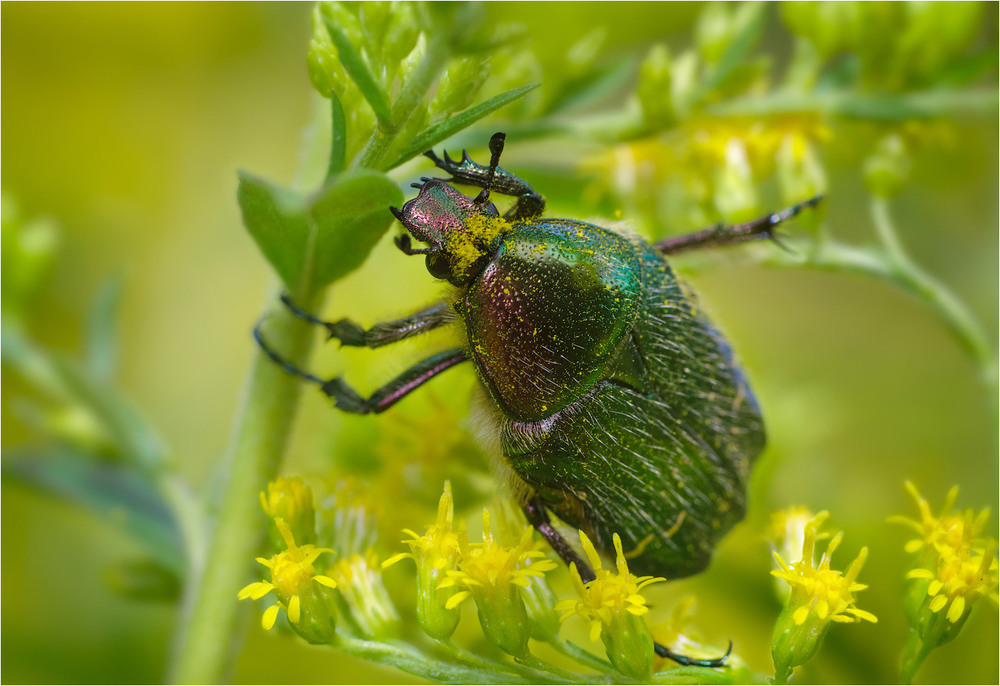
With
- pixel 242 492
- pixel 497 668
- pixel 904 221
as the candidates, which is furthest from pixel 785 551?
pixel 904 221

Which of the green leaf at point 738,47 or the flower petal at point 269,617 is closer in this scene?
the flower petal at point 269,617

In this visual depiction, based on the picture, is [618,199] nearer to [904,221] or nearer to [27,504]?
[904,221]

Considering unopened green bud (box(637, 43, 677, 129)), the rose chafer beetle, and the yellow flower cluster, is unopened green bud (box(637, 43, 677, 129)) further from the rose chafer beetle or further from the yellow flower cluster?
the yellow flower cluster

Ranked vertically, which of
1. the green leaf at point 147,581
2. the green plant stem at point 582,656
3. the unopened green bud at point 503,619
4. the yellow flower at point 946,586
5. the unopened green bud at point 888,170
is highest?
the unopened green bud at point 888,170

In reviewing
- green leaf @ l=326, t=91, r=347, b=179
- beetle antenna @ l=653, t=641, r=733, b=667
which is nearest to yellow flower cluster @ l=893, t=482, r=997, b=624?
beetle antenna @ l=653, t=641, r=733, b=667

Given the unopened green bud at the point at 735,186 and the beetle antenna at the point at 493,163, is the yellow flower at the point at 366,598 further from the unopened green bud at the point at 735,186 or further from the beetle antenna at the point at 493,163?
the unopened green bud at the point at 735,186

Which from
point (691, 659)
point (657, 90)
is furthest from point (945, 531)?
point (657, 90)

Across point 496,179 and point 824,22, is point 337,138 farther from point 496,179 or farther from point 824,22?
point 824,22

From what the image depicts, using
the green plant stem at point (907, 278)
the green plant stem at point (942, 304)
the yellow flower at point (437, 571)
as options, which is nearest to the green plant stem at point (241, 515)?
the yellow flower at point (437, 571)
